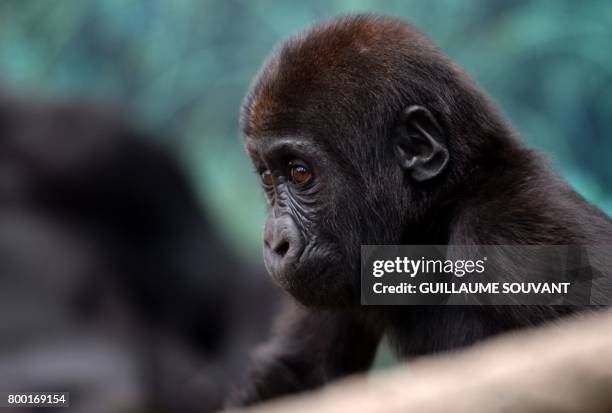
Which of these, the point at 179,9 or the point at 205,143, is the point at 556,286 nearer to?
the point at 205,143

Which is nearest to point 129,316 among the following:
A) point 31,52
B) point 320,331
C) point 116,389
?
point 116,389

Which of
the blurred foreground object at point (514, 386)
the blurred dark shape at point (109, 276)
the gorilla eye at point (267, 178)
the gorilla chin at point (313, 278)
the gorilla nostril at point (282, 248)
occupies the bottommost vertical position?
the blurred foreground object at point (514, 386)

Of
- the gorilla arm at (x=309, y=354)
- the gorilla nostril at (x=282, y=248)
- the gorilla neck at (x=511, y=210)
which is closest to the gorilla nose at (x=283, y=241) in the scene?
the gorilla nostril at (x=282, y=248)

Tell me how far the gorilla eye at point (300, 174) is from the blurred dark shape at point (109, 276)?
2.94 m

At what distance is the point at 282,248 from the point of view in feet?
10.8

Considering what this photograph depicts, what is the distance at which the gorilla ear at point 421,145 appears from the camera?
3207 mm

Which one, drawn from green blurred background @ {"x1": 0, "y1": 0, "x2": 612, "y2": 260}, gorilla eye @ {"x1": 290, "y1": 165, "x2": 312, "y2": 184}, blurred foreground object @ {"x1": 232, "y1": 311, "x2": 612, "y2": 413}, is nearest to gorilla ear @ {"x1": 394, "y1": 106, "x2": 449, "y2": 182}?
gorilla eye @ {"x1": 290, "y1": 165, "x2": 312, "y2": 184}

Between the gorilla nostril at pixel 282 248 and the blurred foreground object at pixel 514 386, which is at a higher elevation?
the gorilla nostril at pixel 282 248

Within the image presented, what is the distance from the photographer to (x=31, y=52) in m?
7.20

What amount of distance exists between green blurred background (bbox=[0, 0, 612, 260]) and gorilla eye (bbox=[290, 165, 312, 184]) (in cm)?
261

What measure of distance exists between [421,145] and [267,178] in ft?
1.95

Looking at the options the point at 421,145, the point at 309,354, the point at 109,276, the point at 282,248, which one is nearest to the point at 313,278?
the point at 282,248

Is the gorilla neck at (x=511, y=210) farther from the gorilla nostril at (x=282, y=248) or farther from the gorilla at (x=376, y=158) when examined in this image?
the gorilla nostril at (x=282, y=248)

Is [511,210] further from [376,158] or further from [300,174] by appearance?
[300,174]
